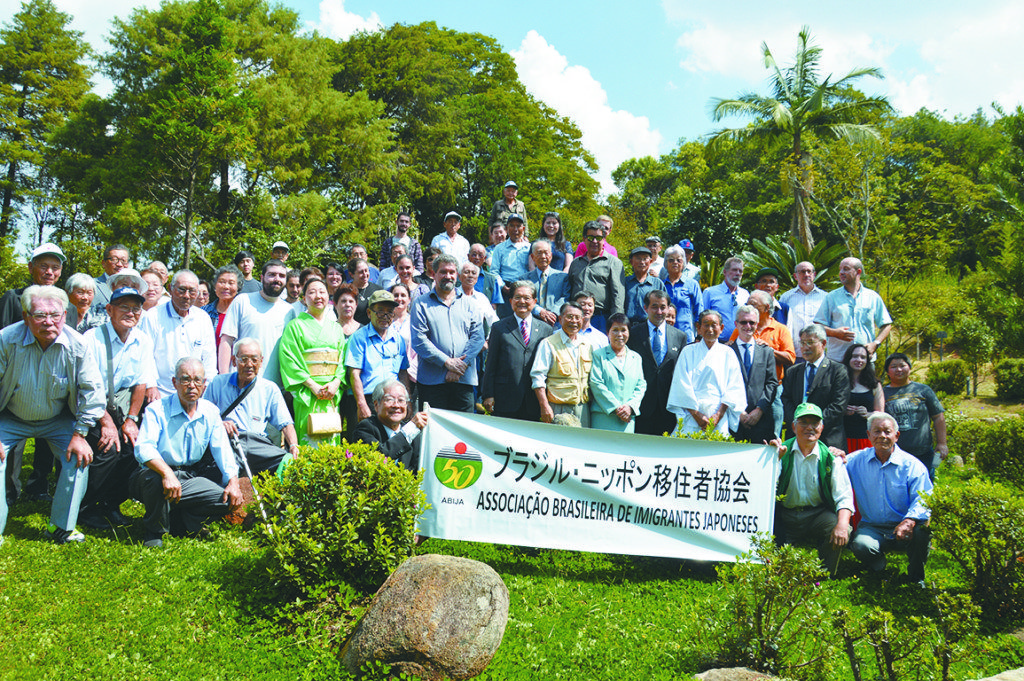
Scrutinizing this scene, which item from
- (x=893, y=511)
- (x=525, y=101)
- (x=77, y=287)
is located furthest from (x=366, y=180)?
(x=893, y=511)

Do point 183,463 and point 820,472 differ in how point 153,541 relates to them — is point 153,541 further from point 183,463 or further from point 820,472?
point 820,472

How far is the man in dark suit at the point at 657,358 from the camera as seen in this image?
7340 mm

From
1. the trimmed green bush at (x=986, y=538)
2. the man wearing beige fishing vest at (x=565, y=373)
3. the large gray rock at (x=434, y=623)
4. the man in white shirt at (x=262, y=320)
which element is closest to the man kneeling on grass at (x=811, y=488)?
the trimmed green bush at (x=986, y=538)

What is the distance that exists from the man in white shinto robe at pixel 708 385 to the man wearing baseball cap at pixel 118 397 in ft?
16.4

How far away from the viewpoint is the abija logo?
18.7 ft

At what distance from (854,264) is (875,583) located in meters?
3.93

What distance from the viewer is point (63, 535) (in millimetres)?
5828

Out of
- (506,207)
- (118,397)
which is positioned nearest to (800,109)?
(506,207)

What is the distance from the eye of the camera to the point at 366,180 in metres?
30.7

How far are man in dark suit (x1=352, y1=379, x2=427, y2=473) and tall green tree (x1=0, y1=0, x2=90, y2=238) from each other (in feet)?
96.8

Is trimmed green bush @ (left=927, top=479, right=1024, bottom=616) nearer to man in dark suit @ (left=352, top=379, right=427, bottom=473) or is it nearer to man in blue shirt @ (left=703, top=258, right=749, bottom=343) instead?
man in blue shirt @ (left=703, top=258, right=749, bottom=343)

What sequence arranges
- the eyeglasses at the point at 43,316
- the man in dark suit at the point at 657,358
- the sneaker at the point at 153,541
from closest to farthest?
the eyeglasses at the point at 43,316, the sneaker at the point at 153,541, the man in dark suit at the point at 657,358

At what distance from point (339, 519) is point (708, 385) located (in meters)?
3.65

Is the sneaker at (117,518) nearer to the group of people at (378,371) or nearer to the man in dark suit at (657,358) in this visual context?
the group of people at (378,371)
